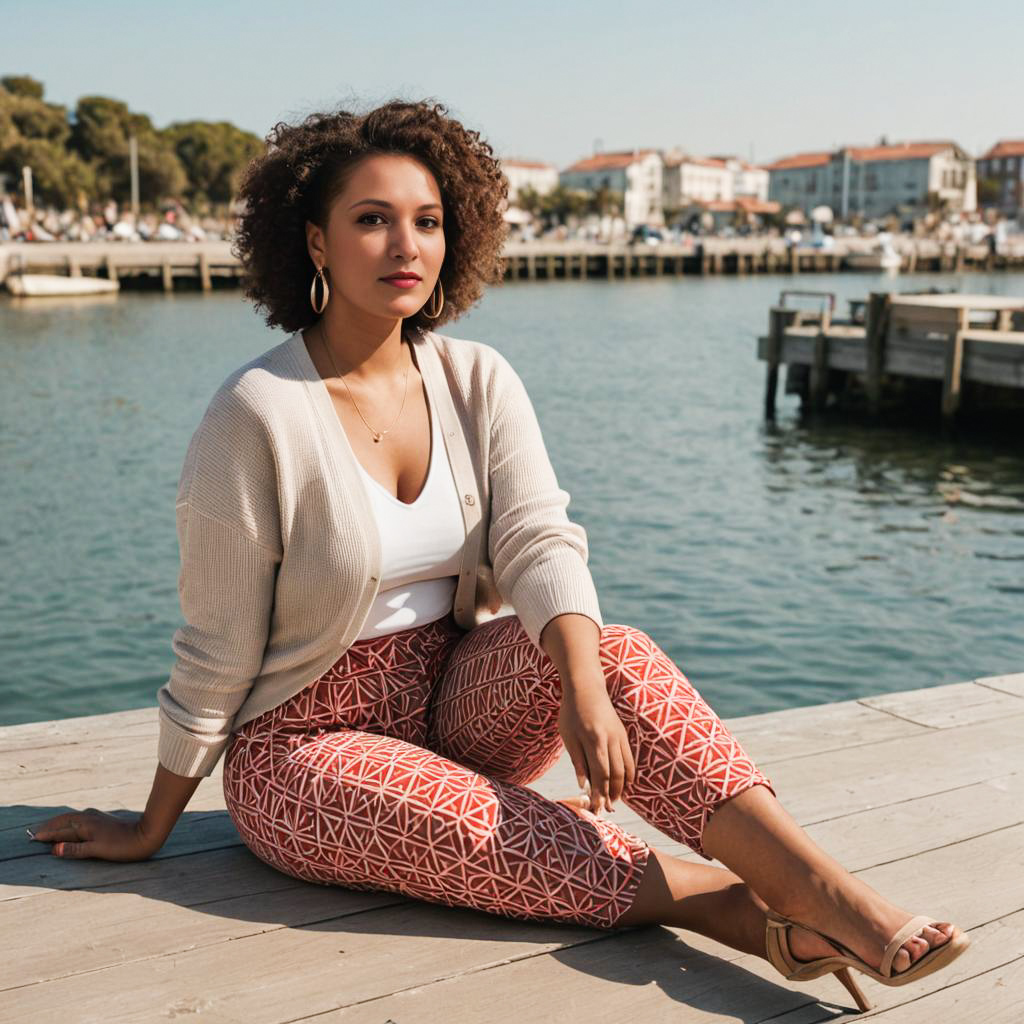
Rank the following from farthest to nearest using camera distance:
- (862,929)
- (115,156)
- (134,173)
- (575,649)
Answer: (115,156) → (134,173) → (575,649) → (862,929)

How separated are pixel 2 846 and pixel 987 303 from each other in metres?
14.6

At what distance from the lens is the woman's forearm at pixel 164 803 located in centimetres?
238

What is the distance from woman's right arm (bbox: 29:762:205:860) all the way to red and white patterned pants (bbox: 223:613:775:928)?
0.33 feet

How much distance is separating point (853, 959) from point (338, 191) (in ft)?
5.16

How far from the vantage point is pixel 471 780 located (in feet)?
7.22

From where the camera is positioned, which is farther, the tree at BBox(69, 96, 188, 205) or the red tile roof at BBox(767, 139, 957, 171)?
the red tile roof at BBox(767, 139, 957, 171)

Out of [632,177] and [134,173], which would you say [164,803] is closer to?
[134,173]

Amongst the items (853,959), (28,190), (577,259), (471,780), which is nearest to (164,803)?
(471,780)

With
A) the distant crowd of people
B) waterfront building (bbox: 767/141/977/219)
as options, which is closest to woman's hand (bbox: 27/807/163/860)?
the distant crowd of people

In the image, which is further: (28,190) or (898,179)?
(898,179)

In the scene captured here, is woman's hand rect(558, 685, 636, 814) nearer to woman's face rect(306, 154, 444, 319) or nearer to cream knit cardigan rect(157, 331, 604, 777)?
cream knit cardigan rect(157, 331, 604, 777)

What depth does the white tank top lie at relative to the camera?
7.70ft

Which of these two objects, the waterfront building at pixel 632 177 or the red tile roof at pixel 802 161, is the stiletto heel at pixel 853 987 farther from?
the red tile roof at pixel 802 161

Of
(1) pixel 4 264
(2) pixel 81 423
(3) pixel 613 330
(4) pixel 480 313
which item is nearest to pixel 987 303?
(2) pixel 81 423
